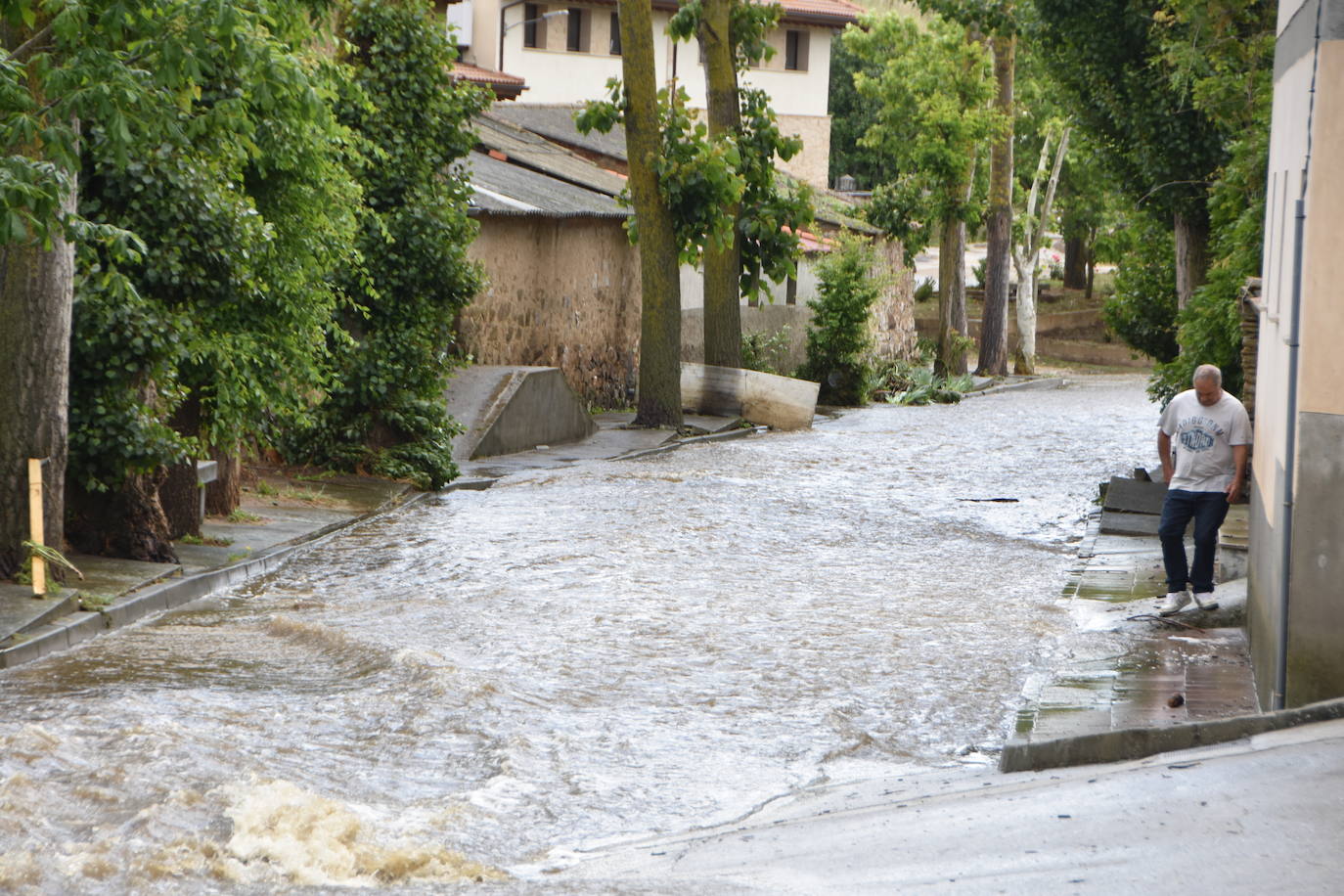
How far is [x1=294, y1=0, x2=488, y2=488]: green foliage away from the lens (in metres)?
17.0

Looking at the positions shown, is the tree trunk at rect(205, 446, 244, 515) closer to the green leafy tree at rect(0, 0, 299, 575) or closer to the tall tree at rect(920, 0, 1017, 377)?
the green leafy tree at rect(0, 0, 299, 575)

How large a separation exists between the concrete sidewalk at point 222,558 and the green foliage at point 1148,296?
8.94 m

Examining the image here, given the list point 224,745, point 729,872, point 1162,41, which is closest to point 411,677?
point 224,745

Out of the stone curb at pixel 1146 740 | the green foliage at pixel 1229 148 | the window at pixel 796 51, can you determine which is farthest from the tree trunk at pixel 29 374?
the window at pixel 796 51

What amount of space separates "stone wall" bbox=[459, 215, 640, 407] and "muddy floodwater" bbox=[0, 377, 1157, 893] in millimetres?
9246

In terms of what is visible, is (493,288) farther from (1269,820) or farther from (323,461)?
(1269,820)

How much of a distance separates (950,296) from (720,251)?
48.3 feet

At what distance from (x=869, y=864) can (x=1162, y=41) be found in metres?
16.9

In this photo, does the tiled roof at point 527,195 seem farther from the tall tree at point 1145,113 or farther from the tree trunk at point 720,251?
the tall tree at point 1145,113

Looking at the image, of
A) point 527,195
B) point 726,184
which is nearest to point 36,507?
point 726,184

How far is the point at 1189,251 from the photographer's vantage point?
22.4 metres

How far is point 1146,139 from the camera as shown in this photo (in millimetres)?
22484

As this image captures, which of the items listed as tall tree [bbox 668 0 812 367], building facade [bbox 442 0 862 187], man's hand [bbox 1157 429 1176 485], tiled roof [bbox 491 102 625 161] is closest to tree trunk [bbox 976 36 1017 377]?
building facade [bbox 442 0 862 187]

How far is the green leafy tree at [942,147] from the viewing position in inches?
1567
